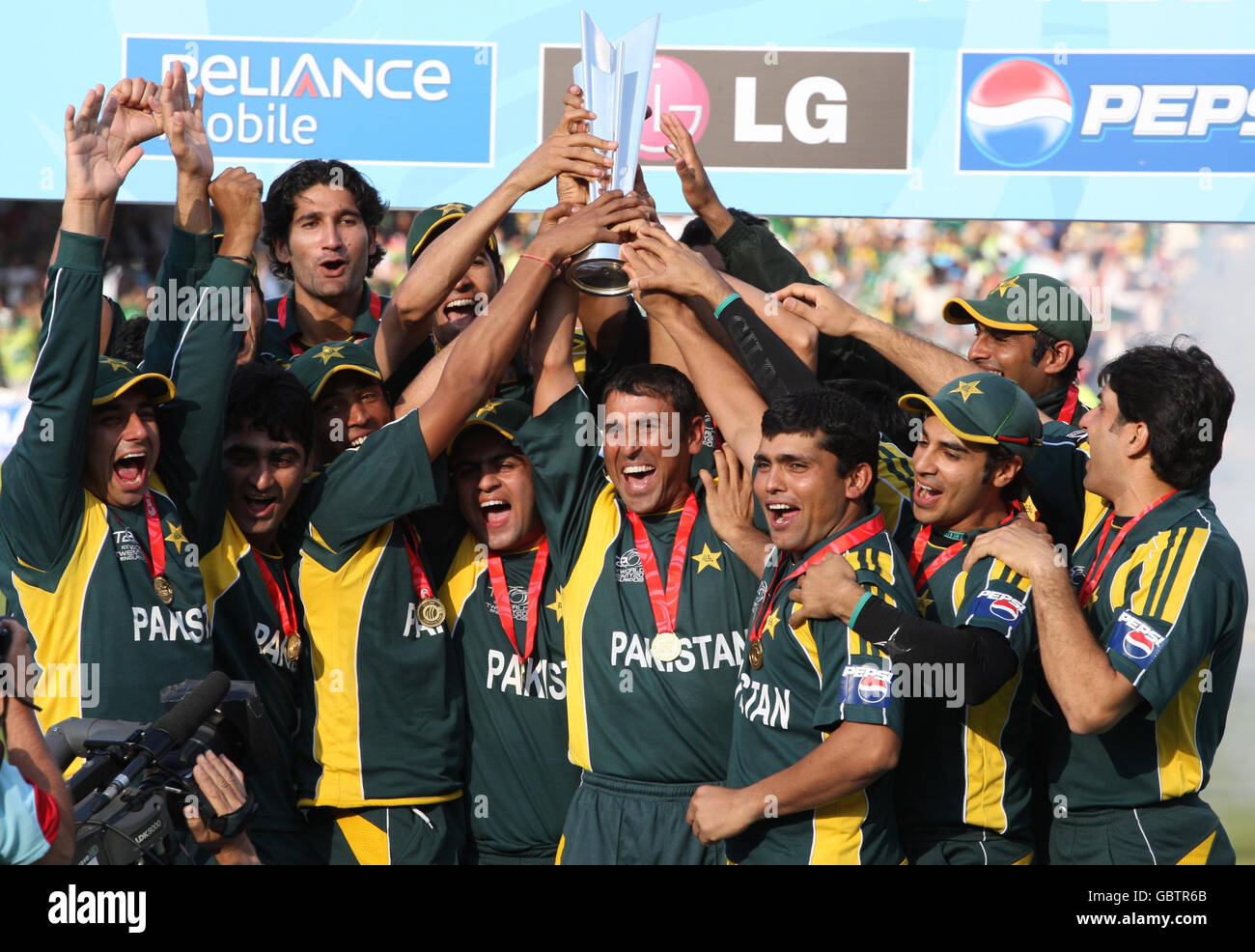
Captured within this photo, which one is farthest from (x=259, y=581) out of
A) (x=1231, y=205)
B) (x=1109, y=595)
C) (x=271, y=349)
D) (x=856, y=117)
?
(x=1231, y=205)

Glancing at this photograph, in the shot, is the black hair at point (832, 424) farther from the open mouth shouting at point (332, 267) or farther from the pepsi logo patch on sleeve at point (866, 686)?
the open mouth shouting at point (332, 267)

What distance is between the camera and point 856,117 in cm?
581

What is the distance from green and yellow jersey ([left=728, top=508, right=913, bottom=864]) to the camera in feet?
10.5

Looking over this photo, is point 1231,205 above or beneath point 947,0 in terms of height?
beneath

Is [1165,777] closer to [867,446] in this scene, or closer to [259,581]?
[867,446]

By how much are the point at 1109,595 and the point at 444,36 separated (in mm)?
3760

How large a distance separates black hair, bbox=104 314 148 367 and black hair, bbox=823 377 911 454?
2298 millimetres

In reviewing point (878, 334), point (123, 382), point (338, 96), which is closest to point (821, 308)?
point (878, 334)

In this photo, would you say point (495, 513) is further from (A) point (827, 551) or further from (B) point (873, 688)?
(B) point (873, 688)

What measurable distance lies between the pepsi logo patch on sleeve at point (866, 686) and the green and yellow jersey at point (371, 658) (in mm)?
1252

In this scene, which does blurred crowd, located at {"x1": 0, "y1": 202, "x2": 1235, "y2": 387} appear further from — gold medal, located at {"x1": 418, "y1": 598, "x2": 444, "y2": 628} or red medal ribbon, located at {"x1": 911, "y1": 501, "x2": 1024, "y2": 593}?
red medal ribbon, located at {"x1": 911, "y1": 501, "x2": 1024, "y2": 593}

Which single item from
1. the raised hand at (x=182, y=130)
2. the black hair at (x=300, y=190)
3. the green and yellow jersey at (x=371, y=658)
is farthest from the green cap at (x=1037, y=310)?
the raised hand at (x=182, y=130)

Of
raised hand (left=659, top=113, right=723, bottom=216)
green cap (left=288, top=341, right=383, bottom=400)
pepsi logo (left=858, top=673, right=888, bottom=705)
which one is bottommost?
pepsi logo (left=858, top=673, right=888, bottom=705)

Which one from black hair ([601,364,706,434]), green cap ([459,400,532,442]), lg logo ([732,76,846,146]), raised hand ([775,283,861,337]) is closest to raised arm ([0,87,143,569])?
green cap ([459,400,532,442])
